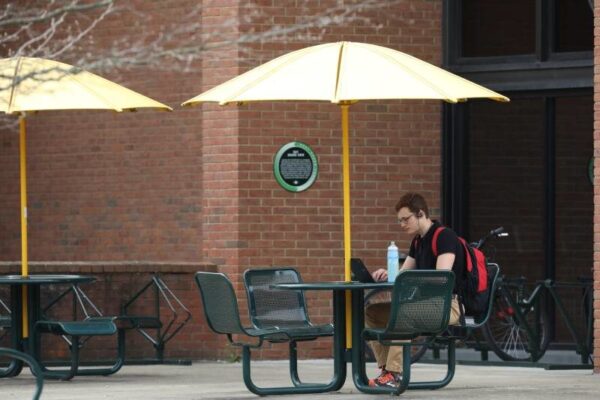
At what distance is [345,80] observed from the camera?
1011 cm

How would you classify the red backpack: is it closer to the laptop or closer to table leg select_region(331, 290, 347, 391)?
the laptop

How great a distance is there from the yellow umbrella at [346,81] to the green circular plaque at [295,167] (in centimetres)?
388

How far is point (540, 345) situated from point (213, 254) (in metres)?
3.10

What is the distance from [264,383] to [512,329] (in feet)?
10.3

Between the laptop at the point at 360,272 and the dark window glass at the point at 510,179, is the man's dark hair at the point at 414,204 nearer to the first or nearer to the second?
the laptop at the point at 360,272

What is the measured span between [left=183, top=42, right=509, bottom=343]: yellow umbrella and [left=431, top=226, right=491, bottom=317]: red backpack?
77 centimetres

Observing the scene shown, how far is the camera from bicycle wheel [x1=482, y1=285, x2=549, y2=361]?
1366 centimetres

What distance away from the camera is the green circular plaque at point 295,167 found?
1445 centimetres

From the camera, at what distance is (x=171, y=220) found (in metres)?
15.5

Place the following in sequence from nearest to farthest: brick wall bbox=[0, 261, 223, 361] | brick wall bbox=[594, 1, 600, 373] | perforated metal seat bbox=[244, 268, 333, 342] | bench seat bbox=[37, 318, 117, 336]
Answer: perforated metal seat bbox=[244, 268, 333, 342] < bench seat bbox=[37, 318, 117, 336] < brick wall bbox=[594, 1, 600, 373] < brick wall bbox=[0, 261, 223, 361]

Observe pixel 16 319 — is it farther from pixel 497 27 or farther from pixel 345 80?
pixel 497 27

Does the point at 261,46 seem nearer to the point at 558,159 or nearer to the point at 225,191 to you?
the point at 225,191

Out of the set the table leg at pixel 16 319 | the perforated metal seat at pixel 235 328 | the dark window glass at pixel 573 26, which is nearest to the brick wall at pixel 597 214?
the dark window glass at pixel 573 26

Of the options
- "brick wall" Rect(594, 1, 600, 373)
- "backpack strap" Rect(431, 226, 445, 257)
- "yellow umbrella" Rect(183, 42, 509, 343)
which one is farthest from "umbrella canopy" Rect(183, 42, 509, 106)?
"brick wall" Rect(594, 1, 600, 373)
